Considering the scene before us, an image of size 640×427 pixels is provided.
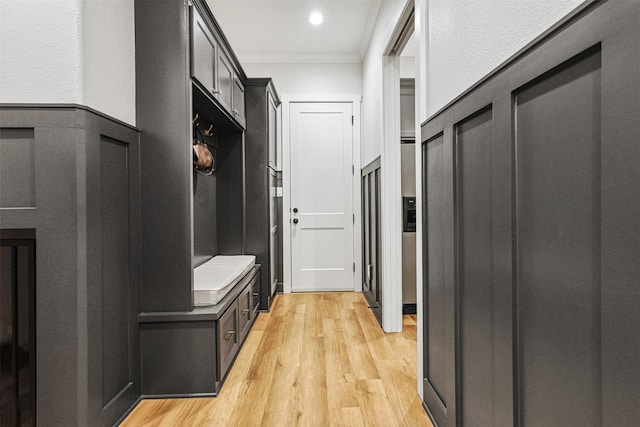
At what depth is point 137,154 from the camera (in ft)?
6.40

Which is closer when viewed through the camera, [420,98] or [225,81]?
[420,98]

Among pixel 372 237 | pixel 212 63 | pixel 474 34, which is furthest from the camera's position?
pixel 372 237

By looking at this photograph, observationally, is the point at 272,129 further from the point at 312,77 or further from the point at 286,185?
the point at 312,77

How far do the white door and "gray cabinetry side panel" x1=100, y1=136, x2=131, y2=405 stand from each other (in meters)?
2.68

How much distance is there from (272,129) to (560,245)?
3.43m

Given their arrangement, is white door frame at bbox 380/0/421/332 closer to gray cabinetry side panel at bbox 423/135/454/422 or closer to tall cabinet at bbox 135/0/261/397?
gray cabinetry side panel at bbox 423/135/454/422

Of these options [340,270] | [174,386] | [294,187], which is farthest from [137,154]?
[340,270]

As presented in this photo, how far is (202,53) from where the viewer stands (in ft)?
7.09

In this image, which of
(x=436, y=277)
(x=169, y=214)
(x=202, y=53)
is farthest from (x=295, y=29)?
(x=436, y=277)

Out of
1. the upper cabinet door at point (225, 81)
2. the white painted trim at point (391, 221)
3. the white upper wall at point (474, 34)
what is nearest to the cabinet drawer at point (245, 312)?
the white painted trim at point (391, 221)

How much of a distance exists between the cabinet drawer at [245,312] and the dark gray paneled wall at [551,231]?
1.55 meters

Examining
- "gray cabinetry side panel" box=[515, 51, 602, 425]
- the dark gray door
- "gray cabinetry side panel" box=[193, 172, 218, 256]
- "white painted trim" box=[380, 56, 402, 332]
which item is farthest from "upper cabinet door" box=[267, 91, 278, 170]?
"gray cabinetry side panel" box=[515, 51, 602, 425]

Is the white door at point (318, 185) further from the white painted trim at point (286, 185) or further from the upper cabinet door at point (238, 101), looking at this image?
the upper cabinet door at point (238, 101)

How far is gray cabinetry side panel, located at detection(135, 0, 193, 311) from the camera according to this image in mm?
1951
